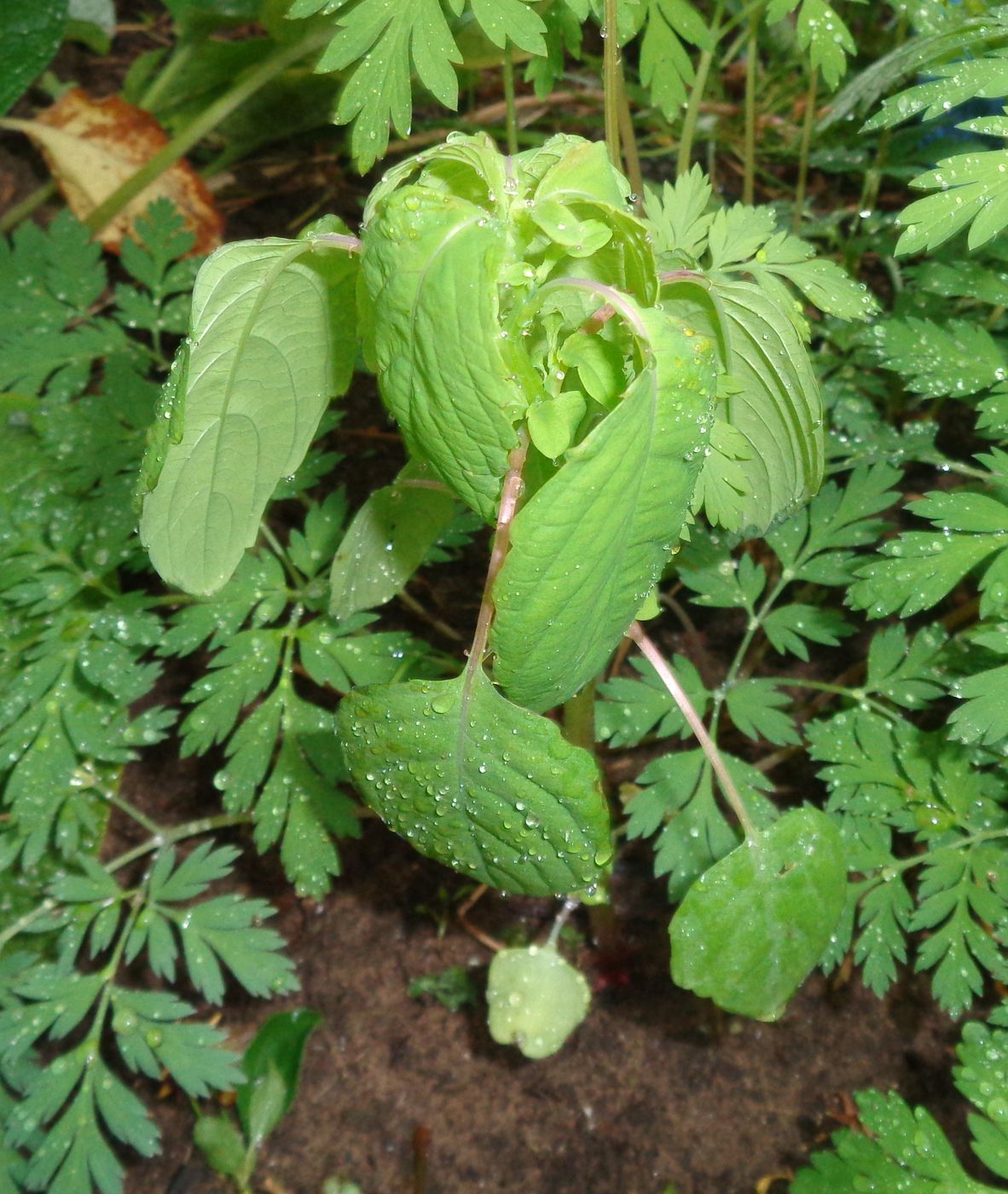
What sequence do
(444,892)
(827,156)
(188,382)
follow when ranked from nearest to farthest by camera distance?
(188,382)
(444,892)
(827,156)

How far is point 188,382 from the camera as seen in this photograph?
678 mm

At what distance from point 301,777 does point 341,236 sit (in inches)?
25.1

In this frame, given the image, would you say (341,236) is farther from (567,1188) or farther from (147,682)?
(567,1188)

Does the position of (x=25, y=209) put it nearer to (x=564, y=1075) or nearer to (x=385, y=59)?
(x=385, y=59)

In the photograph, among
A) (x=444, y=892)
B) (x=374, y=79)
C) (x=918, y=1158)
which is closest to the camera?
(x=374, y=79)

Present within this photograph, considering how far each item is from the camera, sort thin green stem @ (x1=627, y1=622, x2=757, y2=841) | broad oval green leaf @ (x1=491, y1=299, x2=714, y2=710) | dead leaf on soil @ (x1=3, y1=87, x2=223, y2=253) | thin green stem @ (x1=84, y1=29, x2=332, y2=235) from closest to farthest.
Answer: broad oval green leaf @ (x1=491, y1=299, x2=714, y2=710) < thin green stem @ (x1=627, y1=622, x2=757, y2=841) < thin green stem @ (x1=84, y1=29, x2=332, y2=235) < dead leaf on soil @ (x1=3, y1=87, x2=223, y2=253)

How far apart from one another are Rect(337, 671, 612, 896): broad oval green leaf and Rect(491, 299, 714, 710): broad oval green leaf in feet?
0.15

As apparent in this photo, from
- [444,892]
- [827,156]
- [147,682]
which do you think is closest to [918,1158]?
[444,892]

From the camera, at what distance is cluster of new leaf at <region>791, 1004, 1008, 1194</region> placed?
2.91 feet

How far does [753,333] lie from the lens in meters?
0.75

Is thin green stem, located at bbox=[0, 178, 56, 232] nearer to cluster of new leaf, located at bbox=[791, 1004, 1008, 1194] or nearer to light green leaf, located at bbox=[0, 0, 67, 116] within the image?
light green leaf, located at bbox=[0, 0, 67, 116]

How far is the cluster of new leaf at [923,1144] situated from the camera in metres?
0.89

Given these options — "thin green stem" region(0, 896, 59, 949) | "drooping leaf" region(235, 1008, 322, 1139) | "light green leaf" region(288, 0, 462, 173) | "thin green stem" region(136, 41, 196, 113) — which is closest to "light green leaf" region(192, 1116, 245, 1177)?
"drooping leaf" region(235, 1008, 322, 1139)

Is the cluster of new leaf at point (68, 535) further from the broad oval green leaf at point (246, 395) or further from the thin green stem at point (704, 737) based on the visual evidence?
the thin green stem at point (704, 737)
